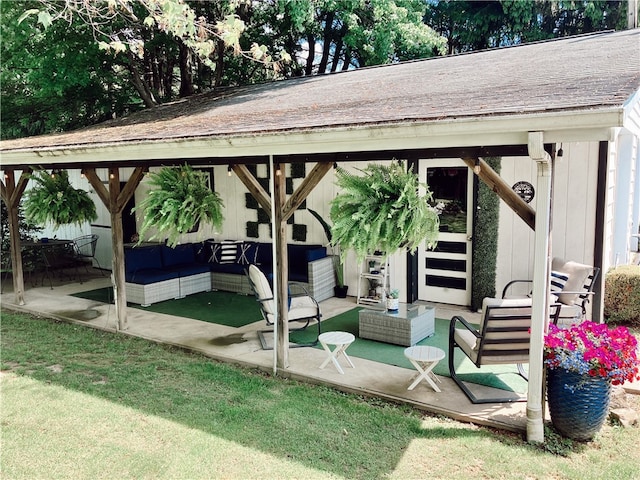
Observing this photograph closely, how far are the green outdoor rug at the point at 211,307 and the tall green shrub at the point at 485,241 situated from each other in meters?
3.33

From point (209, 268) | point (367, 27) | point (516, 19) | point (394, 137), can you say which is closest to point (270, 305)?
point (394, 137)

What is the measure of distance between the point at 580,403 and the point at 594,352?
1.32 ft

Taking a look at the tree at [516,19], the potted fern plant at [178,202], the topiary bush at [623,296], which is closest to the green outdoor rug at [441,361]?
the potted fern plant at [178,202]

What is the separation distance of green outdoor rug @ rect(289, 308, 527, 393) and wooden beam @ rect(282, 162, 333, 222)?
1921 mm

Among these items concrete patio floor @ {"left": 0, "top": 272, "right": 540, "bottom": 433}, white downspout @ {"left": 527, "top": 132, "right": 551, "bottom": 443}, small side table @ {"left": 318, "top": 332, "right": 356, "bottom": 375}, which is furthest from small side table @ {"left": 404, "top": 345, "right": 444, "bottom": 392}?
white downspout @ {"left": 527, "top": 132, "right": 551, "bottom": 443}

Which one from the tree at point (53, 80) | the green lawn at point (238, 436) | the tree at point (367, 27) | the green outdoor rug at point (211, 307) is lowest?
the green lawn at point (238, 436)

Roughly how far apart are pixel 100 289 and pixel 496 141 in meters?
8.56

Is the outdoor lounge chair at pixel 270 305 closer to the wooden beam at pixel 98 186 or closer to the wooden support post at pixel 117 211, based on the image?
the wooden support post at pixel 117 211

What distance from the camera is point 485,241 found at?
24.7 feet

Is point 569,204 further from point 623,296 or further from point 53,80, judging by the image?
point 53,80

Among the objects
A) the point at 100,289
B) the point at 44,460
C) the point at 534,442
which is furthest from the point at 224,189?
the point at 534,442

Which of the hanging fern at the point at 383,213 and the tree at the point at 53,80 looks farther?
the tree at the point at 53,80

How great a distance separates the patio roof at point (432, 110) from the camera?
3.47 metres

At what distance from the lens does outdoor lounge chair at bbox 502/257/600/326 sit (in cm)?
592
